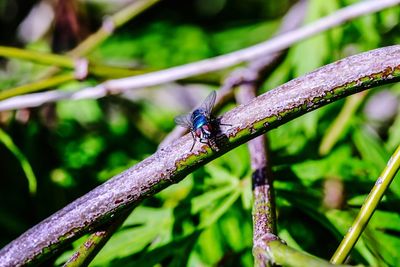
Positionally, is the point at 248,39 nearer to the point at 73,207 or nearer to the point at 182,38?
the point at 182,38

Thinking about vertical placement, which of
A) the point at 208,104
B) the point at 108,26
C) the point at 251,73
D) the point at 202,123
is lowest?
the point at 202,123

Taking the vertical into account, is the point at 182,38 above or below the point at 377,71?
above

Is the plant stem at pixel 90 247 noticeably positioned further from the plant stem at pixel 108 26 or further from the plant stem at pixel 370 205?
the plant stem at pixel 108 26

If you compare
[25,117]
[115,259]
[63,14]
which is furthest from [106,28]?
[115,259]

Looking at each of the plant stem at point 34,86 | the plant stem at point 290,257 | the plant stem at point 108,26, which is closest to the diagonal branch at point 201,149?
the plant stem at point 290,257

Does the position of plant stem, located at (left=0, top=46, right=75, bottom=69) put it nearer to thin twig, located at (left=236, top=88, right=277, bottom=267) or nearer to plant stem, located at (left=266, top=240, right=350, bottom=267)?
thin twig, located at (left=236, top=88, right=277, bottom=267)

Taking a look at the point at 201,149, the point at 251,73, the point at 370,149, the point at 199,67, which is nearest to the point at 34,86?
the point at 199,67

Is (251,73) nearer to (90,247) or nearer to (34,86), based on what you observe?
(34,86)
